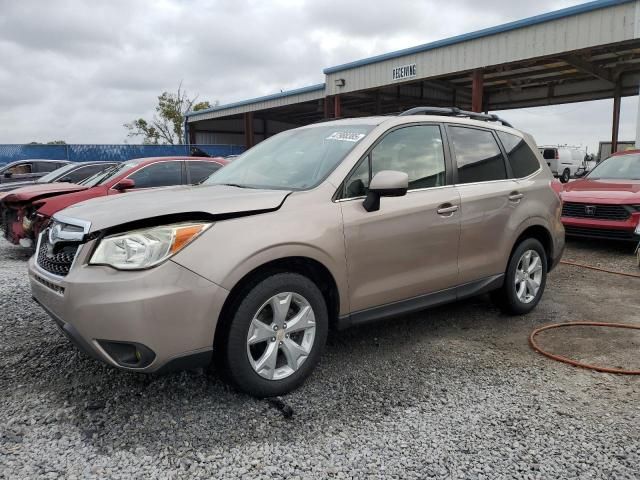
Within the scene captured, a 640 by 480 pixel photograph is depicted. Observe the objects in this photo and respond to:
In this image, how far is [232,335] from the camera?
2691 mm

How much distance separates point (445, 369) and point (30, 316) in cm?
356

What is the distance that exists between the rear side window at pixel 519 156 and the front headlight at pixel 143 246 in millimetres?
3130

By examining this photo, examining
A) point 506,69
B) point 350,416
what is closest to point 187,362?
point 350,416

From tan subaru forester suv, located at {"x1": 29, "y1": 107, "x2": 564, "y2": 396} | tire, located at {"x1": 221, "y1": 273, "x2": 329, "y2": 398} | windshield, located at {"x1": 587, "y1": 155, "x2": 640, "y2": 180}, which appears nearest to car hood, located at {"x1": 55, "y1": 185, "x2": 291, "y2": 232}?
tan subaru forester suv, located at {"x1": 29, "y1": 107, "x2": 564, "y2": 396}

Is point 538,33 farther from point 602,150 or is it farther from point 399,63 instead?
point 602,150

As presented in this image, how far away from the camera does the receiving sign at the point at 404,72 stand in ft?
56.2

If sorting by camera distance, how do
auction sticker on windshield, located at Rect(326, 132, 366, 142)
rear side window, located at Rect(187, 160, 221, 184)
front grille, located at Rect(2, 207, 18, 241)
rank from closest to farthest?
auction sticker on windshield, located at Rect(326, 132, 366, 142), front grille, located at Rect(2, 207, 18, 241), rear side window, located at Rect(187, 160, 221, 184)

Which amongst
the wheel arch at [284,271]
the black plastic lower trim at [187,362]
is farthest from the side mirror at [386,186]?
the black plastic lower trim at [187,362]

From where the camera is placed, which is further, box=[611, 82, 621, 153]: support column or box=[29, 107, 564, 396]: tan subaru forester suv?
box=[611, 82, 621, 153]: support column

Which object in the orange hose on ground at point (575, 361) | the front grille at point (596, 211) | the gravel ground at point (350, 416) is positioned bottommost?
the orange hose on ground at point (575, 361)

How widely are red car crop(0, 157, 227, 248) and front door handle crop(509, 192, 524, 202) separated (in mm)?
4250

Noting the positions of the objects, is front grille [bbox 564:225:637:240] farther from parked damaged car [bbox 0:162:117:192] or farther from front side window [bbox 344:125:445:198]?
parked damaged car [bbox 0:162:117:192]

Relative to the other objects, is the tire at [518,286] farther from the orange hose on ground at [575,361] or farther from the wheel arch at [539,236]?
the orange hose on ground at [575,361]

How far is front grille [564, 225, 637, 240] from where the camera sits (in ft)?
24.6
